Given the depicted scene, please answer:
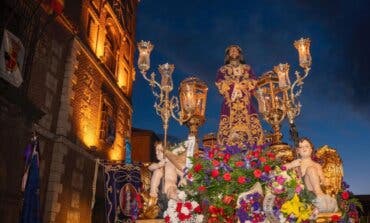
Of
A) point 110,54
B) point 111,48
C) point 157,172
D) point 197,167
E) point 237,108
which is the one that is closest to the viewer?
point 197,167

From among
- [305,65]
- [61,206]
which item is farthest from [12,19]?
[305,65]

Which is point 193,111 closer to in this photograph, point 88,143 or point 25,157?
point 25,157

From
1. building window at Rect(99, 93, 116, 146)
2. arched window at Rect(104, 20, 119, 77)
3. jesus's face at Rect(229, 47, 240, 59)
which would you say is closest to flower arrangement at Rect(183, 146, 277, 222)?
jesus's face at Rect(229, 47, 240, 59)

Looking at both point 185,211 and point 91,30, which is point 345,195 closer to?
point 185,211

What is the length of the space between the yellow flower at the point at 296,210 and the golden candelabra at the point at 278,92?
13.1 ft

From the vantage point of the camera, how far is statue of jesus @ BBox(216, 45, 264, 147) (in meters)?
9.59

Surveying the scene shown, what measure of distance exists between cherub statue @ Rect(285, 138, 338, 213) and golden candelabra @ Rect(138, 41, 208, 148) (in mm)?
2476

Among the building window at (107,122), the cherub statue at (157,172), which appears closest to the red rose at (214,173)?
the cherub statue at (157,172)

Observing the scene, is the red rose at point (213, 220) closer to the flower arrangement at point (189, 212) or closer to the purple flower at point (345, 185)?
the flower arrangement at point (189, 212)

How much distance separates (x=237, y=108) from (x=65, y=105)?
7619mm

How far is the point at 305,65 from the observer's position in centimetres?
998

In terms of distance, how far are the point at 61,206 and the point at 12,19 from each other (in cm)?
662

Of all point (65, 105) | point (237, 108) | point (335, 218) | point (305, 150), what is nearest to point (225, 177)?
point (335, 218)

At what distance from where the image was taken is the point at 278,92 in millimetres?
10367
